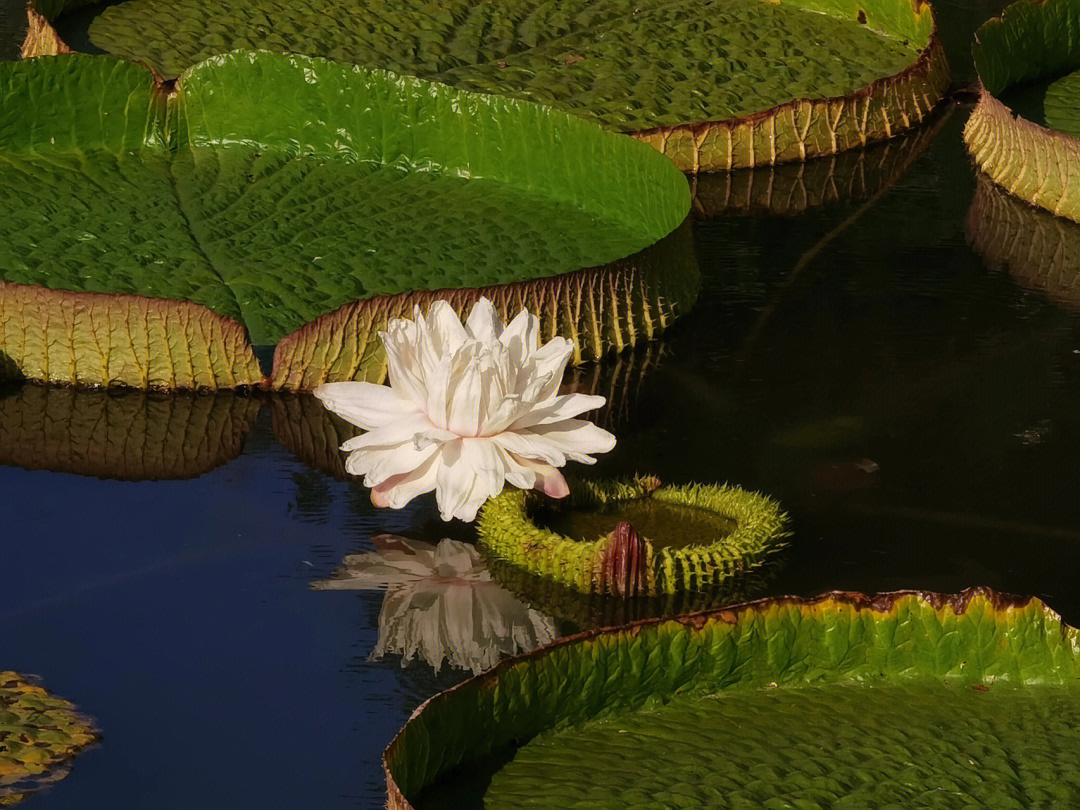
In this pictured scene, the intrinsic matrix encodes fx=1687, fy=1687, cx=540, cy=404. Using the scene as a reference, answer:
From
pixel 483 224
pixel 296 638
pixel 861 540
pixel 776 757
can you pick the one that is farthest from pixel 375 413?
pixel 483 224

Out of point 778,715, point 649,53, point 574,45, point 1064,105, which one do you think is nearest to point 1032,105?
point 1064,105

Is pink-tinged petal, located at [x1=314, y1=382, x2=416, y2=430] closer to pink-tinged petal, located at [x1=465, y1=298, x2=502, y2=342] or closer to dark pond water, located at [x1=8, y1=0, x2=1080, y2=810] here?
pink-tinged petal, located at [x1=465, y1=298, x2=502, y2=342]

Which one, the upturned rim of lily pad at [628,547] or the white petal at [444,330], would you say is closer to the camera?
the white petal at [444,330]

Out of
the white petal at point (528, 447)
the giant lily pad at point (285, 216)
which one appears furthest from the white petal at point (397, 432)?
the giant lily pad at point (285, 216)

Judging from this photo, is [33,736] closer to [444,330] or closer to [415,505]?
[444,330]

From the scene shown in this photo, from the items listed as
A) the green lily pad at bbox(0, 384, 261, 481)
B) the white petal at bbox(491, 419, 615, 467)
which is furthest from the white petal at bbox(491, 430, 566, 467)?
the green lily pad at bbox(0, 384, 261, 481)

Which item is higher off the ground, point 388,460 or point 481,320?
point 481,320

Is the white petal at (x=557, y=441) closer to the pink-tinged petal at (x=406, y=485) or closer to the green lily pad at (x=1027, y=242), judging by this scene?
the pink-tinged petal at (x=406, y=485)
